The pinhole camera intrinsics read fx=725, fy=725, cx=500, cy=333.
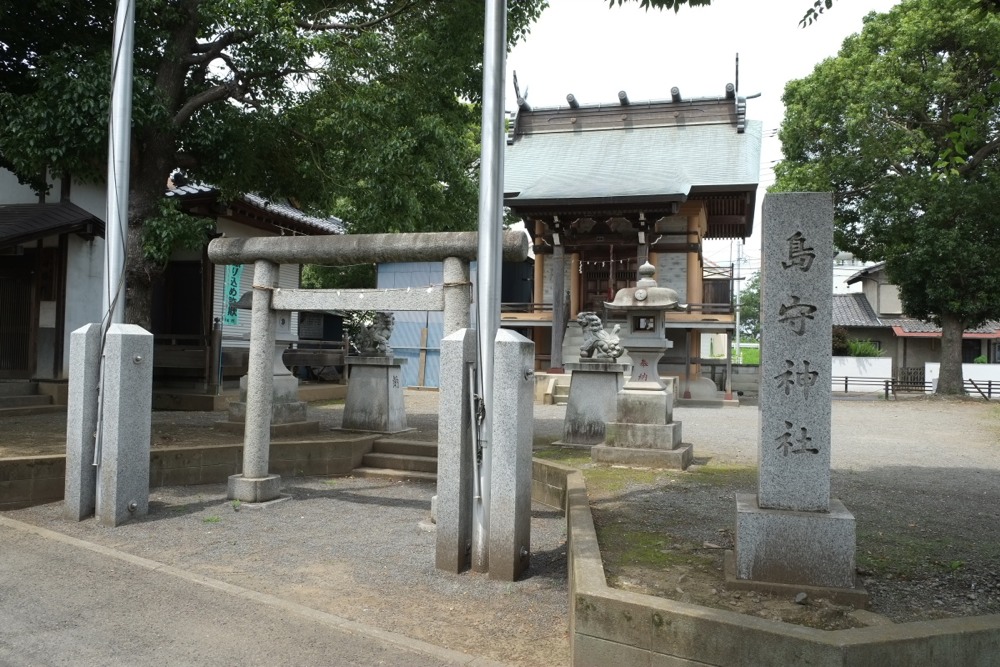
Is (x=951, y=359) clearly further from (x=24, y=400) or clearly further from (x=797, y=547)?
(x=24, y=400)

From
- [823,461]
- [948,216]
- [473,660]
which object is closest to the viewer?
[473,660]

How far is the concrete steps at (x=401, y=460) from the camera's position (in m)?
9.95

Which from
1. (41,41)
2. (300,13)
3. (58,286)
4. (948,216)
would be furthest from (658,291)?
(948,216)

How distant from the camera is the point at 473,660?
4.18 m

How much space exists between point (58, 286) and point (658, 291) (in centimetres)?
1141

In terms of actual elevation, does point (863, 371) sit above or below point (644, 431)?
above

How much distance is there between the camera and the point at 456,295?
6625 millimetres

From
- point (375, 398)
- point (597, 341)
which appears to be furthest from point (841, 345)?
point (375, 398)

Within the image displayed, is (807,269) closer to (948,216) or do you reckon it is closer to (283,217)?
(283,217)

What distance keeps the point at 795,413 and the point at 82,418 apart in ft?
21.3

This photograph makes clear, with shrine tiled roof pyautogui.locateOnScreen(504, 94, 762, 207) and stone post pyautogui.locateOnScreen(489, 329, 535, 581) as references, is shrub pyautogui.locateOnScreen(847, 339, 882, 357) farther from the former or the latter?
stone post pyautogui.locateOnScreen(489, 329, 535, 581)

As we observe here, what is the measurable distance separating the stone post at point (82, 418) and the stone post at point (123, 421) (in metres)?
0.16

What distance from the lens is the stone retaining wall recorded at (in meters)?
3.42

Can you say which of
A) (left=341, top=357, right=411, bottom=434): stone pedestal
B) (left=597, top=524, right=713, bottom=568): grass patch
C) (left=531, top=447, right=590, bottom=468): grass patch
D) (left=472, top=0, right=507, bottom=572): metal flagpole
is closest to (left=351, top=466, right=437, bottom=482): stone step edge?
(left=341, top=357, right=411, bottom=434): stone pedestal
